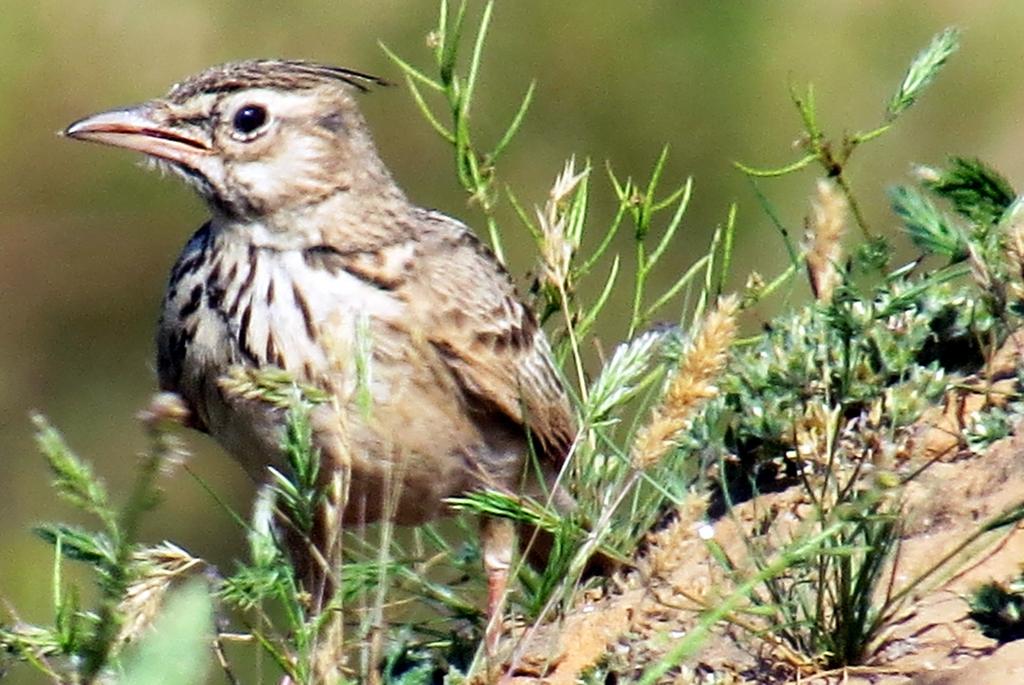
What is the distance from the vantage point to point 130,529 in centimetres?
Result: 347

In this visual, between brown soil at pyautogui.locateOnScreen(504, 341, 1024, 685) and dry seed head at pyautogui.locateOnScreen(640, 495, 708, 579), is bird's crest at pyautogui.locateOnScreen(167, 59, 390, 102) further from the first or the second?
dry seed head at pyautogui.locateOnScreen(640, 495, 708, 579)

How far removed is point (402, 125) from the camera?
11148mm

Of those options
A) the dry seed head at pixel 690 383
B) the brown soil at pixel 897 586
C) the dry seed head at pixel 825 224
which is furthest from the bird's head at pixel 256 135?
the dry seed head at pixel 690 383

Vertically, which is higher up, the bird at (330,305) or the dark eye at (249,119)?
the dark eye at (249,119)

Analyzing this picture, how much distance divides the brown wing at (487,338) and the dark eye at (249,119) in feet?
1.72

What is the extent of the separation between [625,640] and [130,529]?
1600mm

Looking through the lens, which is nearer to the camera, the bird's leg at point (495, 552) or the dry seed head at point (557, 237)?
the dry seed head at point (557, 237)

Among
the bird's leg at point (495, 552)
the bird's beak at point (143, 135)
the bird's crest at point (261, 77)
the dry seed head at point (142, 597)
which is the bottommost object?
the bird's leg at point (495, 552)

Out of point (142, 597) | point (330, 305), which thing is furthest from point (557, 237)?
point (142, 597)

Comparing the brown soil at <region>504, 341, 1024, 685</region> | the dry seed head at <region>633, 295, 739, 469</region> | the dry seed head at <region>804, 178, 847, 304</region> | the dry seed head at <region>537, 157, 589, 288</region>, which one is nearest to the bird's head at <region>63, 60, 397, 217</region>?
the dry seed head at <region>537, 157, 589, 288</region>

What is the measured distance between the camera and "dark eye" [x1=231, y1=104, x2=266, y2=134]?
5.60 meters

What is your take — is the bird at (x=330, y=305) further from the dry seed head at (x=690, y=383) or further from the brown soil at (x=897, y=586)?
the dry seed head at (x=690, y=383)

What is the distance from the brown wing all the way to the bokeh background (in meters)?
3.35

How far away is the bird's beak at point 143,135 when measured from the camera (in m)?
5.45
